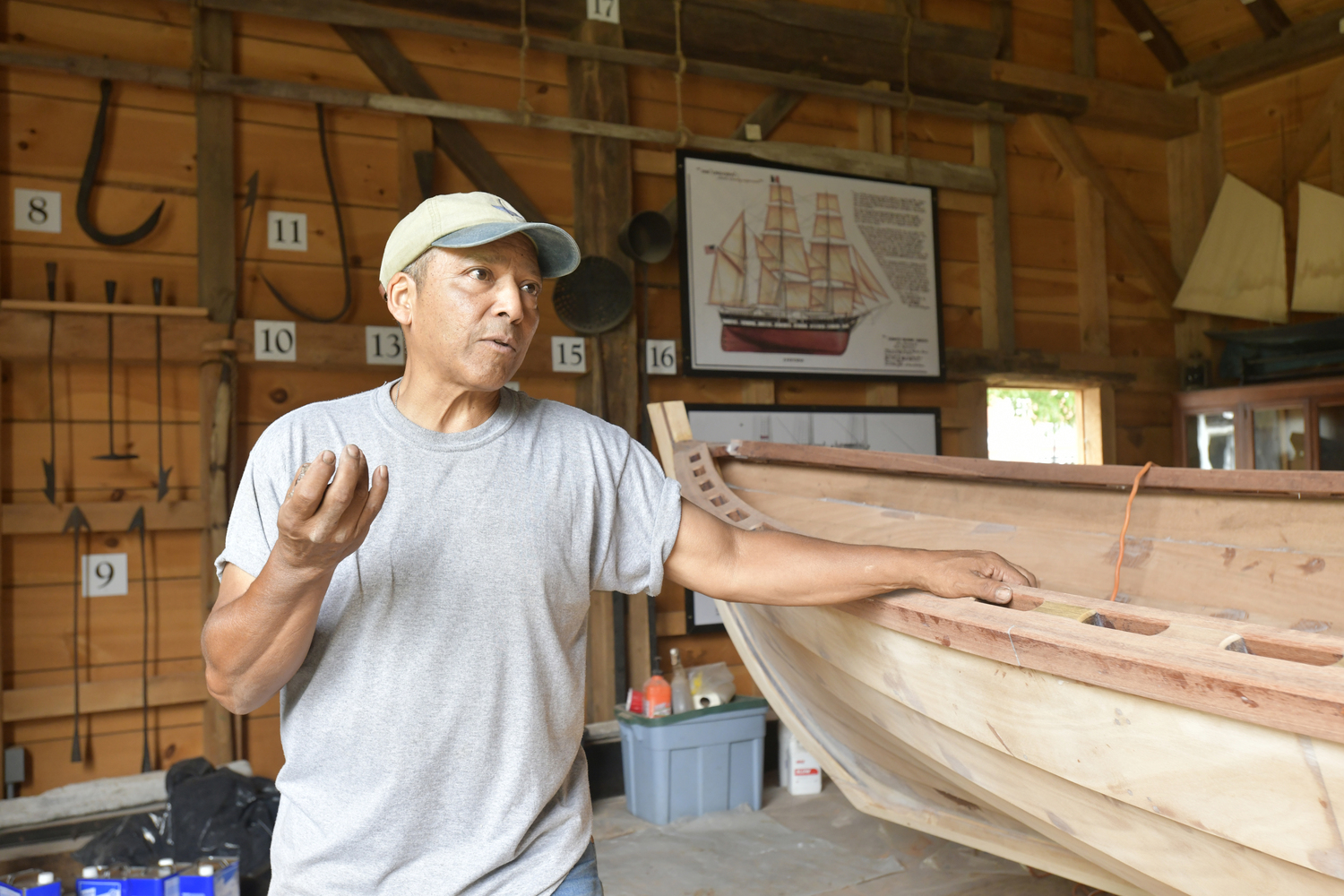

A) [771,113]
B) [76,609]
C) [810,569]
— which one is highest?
[771,113]

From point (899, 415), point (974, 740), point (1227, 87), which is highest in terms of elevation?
point (1227, 87)

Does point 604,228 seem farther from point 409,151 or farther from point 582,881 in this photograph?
point 582,881

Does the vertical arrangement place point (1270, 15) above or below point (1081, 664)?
above

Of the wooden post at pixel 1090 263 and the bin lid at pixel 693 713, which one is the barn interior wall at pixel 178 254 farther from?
the wooden post at pixel 1090 263

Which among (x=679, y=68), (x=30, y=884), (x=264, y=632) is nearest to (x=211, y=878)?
(x=30, y=884)

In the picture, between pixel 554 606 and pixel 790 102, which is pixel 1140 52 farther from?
pixel 554 606

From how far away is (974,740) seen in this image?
4.83 feet

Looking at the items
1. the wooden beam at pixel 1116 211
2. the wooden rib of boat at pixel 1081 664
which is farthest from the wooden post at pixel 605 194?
the wooden beam at pixel 1116 211

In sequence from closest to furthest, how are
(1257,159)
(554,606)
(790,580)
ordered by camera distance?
1. (554,606)
2. (790,580)
3. (1257,159)

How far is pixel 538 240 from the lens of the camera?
1.40 m

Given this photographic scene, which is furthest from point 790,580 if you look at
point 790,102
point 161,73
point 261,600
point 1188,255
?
point 1188,255

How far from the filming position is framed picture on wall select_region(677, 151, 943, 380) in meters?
3.82

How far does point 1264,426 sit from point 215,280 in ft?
14.4

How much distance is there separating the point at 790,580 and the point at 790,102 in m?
3.12
